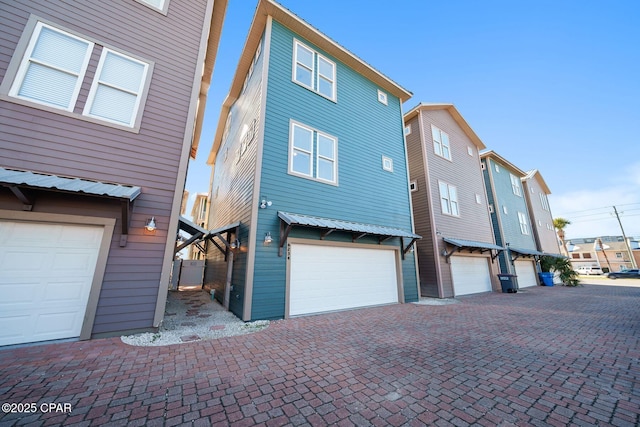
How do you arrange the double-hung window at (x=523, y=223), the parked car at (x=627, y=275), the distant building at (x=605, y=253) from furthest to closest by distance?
the distant building at (x=605, y=253) < the parked car at (x=627, y=275) < the double-hung window at (x=523, y=223)

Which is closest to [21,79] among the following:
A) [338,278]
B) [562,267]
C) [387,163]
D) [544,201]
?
[338,278]

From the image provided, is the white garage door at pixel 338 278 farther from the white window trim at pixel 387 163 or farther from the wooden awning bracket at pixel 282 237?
the white window trim at pixel 387 163

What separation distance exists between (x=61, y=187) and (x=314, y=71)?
809 cm

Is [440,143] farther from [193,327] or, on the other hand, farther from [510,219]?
[193,327]

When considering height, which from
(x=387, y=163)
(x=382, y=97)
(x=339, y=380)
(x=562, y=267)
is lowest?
(x=339, y=380)

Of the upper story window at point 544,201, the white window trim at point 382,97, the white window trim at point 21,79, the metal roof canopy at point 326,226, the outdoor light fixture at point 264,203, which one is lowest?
the metal roof canopy at point 326,226

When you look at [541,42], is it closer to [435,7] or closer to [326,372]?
[435,7]

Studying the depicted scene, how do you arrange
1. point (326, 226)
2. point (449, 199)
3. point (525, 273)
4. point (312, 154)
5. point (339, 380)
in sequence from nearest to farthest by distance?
point (339, 380)
point (326, 226)
point (312, 154)
point (449, 199)
point (525, 273)

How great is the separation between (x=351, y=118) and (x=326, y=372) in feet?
28.4

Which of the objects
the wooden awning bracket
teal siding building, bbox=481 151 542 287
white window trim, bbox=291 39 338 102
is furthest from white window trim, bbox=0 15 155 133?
teal siding building, bbox=481 151 542 287

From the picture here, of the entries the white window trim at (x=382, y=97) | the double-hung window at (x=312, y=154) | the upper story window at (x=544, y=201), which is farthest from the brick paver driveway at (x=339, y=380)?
the upper story window at (x=544, y=201)

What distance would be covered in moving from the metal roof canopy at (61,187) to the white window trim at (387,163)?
8505 millimetres

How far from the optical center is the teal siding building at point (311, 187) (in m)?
6.36

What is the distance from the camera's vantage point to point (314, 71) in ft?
28.1
